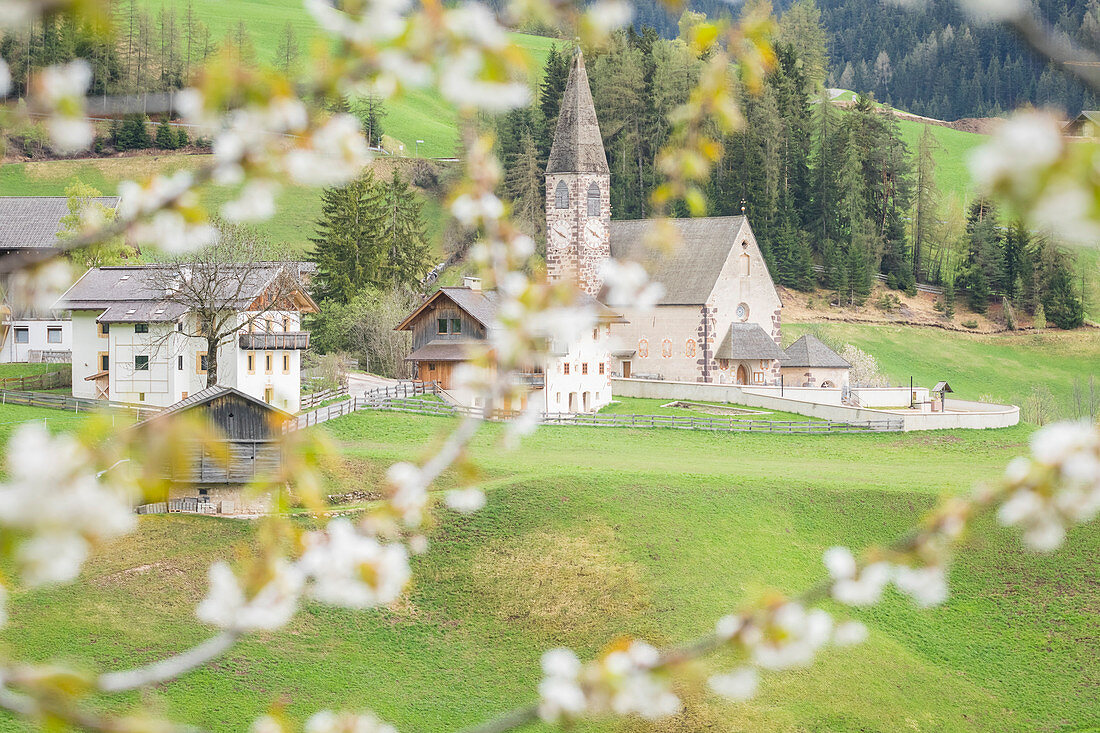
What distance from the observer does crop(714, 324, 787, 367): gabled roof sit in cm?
5466

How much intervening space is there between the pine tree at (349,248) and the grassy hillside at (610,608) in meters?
26.1

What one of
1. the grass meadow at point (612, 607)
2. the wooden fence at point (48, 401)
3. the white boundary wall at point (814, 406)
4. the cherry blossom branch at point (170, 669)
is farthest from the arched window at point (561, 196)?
the cherry blossom branch at point (170, 669)

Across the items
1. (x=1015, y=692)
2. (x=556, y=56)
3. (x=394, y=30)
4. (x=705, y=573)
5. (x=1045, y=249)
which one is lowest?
(x=1015, y=692)

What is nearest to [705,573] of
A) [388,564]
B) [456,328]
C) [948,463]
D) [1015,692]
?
[1015,692]

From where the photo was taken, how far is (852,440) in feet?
143

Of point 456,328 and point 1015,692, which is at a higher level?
point 456,328

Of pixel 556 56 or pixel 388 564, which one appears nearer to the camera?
pixel 388 564

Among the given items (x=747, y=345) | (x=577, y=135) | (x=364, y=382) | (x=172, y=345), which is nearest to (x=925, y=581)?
(x=172, y=345)

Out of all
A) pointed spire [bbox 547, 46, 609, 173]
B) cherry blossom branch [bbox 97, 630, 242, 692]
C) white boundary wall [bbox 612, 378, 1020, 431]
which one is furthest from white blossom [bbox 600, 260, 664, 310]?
pointed spire [bbox 547, 46, 609, 173]

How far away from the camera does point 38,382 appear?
4597cm

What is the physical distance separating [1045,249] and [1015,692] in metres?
60.7

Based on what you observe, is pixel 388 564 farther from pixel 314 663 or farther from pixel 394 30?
pixel 314 663

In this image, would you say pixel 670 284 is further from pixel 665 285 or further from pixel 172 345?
pixel 172 345

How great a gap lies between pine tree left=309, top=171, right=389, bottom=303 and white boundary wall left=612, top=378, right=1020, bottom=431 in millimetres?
16617
